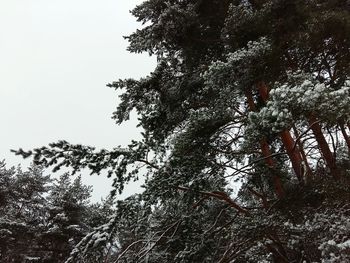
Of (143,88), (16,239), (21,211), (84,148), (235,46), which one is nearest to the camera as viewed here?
(84,148)

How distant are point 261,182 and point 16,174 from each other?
16793mm

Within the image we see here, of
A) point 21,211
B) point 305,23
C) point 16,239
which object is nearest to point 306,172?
point 305,23

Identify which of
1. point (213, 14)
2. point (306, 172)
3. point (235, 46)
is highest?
point (213, 14)

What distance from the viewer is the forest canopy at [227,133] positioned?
5.79 metres

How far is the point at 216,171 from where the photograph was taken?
7023 mm

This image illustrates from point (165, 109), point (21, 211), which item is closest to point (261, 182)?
point (165, 109)

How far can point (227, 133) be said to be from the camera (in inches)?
404

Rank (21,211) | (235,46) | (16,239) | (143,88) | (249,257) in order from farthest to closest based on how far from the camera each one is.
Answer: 1. (21,211)
2. (16,239)
3. (143,88)
4. (235,46)
5. (249,257)

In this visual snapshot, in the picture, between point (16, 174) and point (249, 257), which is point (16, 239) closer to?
point (16, 174)

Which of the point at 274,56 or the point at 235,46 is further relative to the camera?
the point at 235,46

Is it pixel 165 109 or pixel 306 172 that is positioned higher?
pixel 165 109

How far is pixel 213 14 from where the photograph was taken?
9539 millimetres

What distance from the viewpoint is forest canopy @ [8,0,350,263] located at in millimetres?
5793

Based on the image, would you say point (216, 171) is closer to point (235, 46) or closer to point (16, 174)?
point (235, 46)
